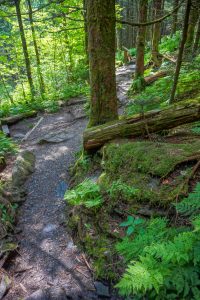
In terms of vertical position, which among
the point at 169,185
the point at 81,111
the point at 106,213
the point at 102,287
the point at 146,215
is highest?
the point at 169,185

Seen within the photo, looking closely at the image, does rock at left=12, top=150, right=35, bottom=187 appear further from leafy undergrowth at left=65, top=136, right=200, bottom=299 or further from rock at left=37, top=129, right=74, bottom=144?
leafy undergrowth at left=65, top=136, right=200, bottom=299

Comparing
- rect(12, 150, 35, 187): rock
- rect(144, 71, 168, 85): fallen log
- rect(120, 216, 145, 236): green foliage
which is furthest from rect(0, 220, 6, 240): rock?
rect(144, 71, 168, 85): fallen log

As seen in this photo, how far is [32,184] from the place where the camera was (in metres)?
6.55

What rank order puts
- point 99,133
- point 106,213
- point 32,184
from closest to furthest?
point 106,213
point 99,133
point 32,184

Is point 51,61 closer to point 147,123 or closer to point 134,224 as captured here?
point 147,123

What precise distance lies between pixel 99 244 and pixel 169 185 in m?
1.42

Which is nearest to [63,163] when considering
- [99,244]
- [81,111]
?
[99,244]

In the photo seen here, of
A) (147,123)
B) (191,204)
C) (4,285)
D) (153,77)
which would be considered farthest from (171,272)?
(153,77)

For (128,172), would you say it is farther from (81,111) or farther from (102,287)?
(81,111)

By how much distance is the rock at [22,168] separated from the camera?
6489 mm

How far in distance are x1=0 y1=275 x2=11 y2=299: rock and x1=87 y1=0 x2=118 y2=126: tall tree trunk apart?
3795 millimetres

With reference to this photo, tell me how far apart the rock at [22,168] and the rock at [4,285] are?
2.93 metres

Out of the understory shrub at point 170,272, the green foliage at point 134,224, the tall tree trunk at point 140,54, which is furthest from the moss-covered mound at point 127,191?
the tall tree trunk at point 140,54

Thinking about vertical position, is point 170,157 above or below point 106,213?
above
